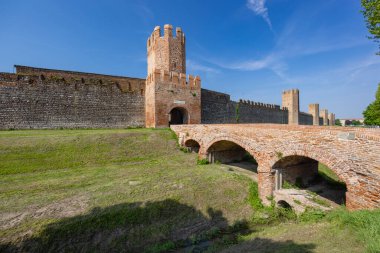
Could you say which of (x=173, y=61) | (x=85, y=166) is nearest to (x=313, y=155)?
(x=85, y=166)

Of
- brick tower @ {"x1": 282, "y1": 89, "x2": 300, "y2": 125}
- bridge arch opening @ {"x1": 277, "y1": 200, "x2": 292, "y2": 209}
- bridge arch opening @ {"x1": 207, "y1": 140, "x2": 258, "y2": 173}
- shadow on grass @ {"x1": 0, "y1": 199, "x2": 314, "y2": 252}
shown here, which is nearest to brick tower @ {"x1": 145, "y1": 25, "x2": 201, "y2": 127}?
bridge arch opening @ {"x1": 207, "y1": 140, "x2": 258, "y2": 173}

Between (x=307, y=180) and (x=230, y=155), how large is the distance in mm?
5126

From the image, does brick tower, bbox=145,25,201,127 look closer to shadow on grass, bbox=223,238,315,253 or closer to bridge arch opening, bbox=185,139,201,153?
bridge arch opening, bbox=185,139,201,153

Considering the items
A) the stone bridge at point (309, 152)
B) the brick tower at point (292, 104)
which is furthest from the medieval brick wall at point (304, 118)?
the stone bridge at point (309, 152)

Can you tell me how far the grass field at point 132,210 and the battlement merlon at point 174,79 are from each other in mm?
8398

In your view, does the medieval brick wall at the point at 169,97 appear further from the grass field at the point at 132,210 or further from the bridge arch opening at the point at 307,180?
the bridge arch opening at the point at 307,180

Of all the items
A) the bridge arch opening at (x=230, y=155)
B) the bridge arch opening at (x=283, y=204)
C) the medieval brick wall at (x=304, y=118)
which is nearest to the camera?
the bridge arch opening at (x=283, y=204)

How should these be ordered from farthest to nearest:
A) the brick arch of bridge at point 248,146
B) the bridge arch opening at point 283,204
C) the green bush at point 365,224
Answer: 1. the brick arch of bridge at point 248,146
2. the bridge arch opening at point 283,204
3. the green bush at point 365,224

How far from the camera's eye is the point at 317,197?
9.21 metres

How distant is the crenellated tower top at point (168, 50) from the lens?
2020cm

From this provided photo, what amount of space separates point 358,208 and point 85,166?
11655 millimetres

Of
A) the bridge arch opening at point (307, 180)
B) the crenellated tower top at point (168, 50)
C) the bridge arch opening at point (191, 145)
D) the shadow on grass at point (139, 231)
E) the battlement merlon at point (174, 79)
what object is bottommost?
the shadow on grass at point (139, 231)

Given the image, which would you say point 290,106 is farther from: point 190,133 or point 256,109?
→ point 190,133

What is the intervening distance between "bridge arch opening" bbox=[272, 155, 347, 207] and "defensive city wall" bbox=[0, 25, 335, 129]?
1142 centimetres
